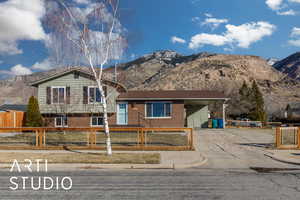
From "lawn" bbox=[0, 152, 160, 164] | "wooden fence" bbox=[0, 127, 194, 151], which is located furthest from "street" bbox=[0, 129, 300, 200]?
"wooden fence" bbox=[0, 127, 194, 151]

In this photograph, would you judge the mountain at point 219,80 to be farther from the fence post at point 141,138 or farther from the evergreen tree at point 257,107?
the fence post at point 141,138

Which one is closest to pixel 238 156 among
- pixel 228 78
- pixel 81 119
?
pixel 81 119

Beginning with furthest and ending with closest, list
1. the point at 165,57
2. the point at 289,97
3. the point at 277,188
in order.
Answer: the point at 165,57 < the point at 289,97 < the point at 277,188

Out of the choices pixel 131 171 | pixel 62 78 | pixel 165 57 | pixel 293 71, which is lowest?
pixel 131 171

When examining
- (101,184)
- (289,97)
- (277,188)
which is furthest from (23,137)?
(289,97)

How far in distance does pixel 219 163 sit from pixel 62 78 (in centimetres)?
1833

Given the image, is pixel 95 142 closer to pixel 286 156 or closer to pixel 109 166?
pixel 109 166

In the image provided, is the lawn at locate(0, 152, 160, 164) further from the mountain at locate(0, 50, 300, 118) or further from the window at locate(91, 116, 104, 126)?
the mountain at locate(0, 50, 300, 118)

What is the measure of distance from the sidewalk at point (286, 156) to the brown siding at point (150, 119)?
11.5 metres

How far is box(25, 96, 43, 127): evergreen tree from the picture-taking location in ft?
80.2

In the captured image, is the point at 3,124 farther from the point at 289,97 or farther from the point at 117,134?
the point at 289,97

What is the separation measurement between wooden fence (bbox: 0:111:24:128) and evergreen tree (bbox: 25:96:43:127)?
1830 mm

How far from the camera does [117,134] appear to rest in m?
16.8

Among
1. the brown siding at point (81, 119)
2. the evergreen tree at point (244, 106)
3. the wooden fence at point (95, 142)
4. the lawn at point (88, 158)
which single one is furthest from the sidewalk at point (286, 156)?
the evergreen tree at point (244, 106)
